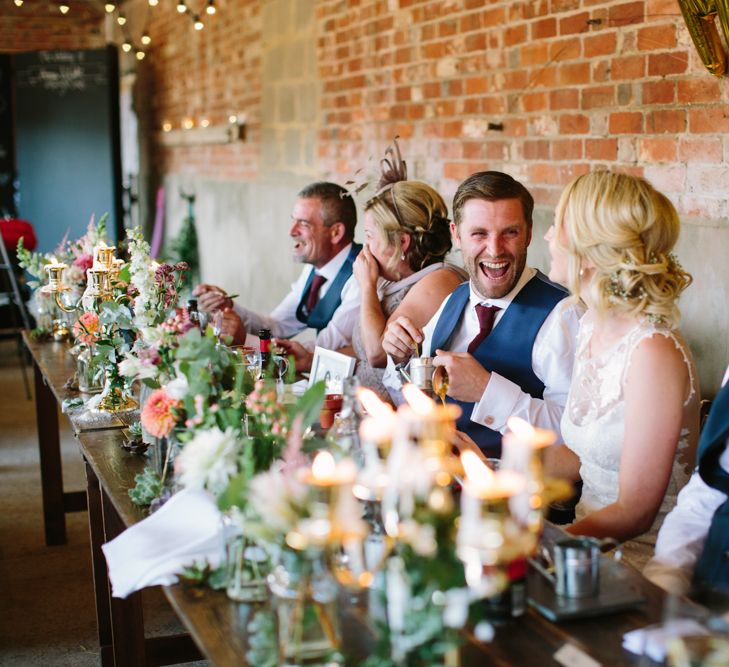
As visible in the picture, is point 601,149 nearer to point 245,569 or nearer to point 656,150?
point 656,150

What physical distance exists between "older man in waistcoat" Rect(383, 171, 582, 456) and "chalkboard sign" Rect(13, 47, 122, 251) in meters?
7.25

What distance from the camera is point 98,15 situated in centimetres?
1177

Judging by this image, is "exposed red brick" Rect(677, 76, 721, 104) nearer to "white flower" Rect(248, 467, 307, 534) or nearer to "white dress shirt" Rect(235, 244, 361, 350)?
"white dress shirt" Rect(235, 244, 361, 350)

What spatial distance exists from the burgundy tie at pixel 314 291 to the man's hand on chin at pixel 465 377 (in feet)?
5.59

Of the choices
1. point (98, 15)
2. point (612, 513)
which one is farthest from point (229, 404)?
point (98, 15)

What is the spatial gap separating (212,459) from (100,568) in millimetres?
1491

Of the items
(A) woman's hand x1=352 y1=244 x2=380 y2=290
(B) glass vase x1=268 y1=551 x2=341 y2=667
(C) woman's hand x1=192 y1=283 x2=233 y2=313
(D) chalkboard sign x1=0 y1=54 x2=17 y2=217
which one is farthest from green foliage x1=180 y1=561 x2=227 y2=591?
(D) chalkboard sign x1=0 y1=54 x2=17 y2=217

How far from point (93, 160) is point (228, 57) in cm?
248

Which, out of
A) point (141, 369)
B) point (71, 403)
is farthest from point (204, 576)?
point (71, 403)

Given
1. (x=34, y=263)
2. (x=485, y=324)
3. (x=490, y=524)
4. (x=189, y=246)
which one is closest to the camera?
(x=490, y=524)

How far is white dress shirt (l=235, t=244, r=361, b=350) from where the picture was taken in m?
4.16

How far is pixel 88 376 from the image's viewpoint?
134 inches

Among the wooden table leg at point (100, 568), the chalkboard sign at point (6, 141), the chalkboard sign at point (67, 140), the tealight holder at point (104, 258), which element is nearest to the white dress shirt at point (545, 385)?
the wooden table leg at point (100, 568)

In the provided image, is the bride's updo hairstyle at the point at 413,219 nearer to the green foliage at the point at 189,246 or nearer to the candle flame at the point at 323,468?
the candle flame at the point at 323,468
